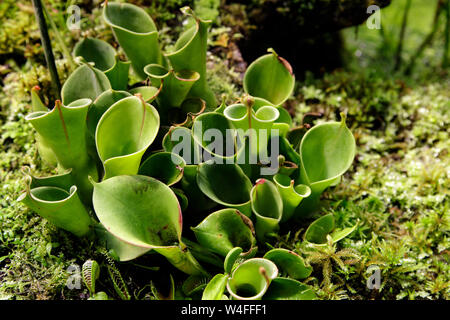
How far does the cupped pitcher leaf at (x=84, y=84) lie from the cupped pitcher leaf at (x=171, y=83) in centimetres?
16

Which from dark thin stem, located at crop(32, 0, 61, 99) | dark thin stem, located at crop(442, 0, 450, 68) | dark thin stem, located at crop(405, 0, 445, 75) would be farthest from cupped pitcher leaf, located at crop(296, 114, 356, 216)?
dark thin stem, located at crop(405, 0, 445, 75)

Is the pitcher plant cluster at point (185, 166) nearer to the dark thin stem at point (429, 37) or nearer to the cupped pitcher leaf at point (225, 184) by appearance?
the cupped pitcher leaf at point (225, 184)

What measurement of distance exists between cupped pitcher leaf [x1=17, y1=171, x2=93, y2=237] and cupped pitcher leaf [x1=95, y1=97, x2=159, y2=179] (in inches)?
5.3

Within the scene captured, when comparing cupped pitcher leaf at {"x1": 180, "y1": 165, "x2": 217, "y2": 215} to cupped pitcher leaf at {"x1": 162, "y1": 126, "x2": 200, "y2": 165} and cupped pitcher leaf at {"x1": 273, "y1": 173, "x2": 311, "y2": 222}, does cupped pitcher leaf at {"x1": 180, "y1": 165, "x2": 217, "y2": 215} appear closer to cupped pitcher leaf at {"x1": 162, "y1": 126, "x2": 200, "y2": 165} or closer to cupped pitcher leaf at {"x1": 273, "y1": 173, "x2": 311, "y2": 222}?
cupped pitcher leaf at {"x1": 162, "y1": 126, "x2": 200, "y2": 165}

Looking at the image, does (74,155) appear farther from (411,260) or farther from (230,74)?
(411,260)

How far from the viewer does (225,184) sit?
1.24 m

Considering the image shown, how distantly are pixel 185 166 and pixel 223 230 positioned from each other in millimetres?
230

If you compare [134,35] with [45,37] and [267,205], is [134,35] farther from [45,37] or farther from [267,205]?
[267,205]

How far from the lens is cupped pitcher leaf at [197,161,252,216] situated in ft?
3.87

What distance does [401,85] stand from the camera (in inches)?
85.1

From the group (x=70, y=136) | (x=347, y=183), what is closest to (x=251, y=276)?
(x=70, y=136)

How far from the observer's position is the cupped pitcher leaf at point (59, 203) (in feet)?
3.47

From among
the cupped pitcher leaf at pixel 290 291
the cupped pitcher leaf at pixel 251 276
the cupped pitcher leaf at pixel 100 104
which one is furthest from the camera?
the cupped pitcher leaf at pixel 100 104

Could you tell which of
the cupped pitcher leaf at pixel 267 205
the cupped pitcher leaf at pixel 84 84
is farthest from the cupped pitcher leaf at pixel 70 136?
the cupped pitcher leaf at pixel 267 205
